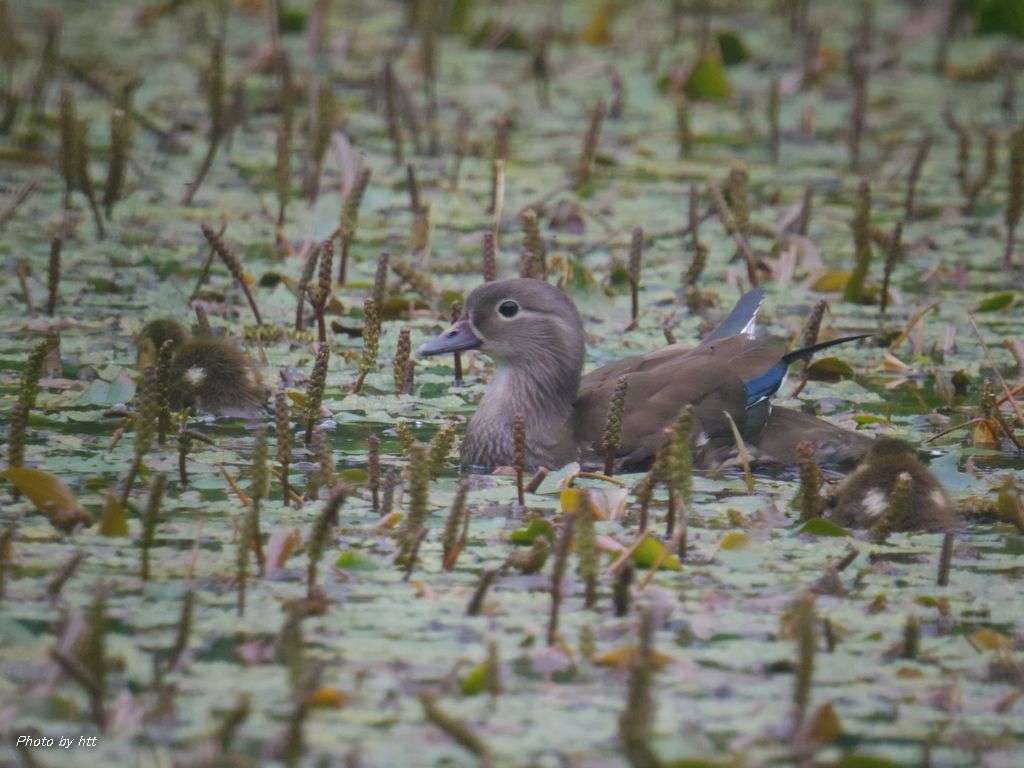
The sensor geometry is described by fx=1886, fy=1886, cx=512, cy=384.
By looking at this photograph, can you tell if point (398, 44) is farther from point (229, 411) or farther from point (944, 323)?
point (229, 411)

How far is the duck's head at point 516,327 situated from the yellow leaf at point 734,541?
1.69 metres

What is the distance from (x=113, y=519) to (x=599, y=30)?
9.36 m

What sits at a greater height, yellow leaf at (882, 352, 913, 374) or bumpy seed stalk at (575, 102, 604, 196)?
bumpy seed stalk at (575, 102, 604, 196)

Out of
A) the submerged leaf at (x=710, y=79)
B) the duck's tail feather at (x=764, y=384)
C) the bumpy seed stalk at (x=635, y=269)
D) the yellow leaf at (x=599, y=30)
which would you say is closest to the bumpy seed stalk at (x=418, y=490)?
the duck's tail feather at (x=764, y=384)

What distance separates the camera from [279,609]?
14.5 ft

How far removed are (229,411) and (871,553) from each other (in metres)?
2.46

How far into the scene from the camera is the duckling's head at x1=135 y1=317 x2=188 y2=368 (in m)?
6.86

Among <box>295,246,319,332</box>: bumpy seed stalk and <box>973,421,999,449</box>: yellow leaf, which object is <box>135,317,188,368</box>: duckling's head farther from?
<box>973,421,999,449</box>: yellow leaf

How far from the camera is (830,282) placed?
8.45 m

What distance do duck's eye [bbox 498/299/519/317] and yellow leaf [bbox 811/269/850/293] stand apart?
224cm

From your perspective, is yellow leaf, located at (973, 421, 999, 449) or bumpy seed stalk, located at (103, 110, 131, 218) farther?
bumpy seed stalk, located at (103, 110, 131, 218)

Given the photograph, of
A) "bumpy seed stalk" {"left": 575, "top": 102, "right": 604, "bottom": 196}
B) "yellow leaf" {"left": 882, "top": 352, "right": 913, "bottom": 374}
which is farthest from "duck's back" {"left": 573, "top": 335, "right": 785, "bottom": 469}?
"bumpy seed stalk" {"left": 575, "top": 102, "right": 604, "bottom": 196}

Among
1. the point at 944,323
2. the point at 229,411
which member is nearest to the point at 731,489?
the point at 229,411

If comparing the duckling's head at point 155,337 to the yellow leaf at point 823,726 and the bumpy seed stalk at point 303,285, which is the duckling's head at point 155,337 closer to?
the bumpy seed stalk at point 303,285
